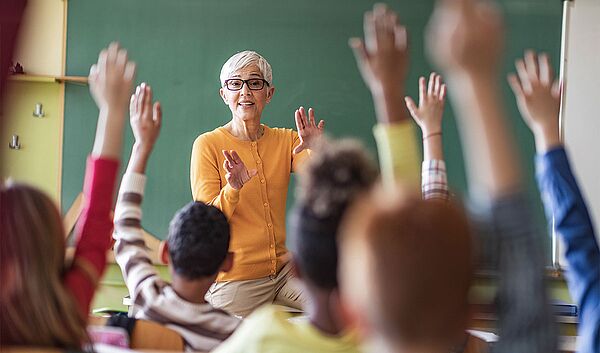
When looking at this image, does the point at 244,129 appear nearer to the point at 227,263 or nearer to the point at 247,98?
the point at 247,98

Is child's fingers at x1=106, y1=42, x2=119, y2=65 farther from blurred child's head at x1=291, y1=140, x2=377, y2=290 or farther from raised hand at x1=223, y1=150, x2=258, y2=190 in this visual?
raised hand at x1=223, y1=150, x2=258, y2=190

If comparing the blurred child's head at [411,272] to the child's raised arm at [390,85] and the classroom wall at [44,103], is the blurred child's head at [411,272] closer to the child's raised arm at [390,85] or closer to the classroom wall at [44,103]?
the child's raised arm at [390,85]

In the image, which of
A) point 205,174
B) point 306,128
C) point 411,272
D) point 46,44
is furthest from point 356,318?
point 46,44

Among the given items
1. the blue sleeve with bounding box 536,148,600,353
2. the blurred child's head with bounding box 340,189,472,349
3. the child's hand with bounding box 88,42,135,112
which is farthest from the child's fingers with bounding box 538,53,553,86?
the child's hand with bounding box 88,42,135,112

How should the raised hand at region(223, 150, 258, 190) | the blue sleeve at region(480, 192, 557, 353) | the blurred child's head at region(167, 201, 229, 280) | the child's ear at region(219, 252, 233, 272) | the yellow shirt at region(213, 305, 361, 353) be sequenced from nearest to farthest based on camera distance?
the blue sleeve at region(480, 192, 557, 353), the yellow shirt at region(213, 305, 361, 353), the blurred child's head at region(167, 201, 229, 280), the child's ear at region(219, 252, 233, 272), the raised hand at region(223, 150, 258, 190)

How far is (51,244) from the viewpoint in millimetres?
1381

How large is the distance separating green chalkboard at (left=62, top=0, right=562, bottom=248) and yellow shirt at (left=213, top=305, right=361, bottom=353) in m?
3.36

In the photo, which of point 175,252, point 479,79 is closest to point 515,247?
point 479,79

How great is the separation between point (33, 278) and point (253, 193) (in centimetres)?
216

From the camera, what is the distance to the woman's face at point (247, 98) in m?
3.58

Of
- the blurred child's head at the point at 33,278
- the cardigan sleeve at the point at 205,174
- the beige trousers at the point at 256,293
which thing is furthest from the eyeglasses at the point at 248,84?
the blurred child's head at the point at 33,278

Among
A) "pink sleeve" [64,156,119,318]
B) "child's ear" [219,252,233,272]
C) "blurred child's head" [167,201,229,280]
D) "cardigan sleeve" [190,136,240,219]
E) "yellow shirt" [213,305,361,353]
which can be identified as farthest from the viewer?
"cardigan sleeve" [190,136,240,219]

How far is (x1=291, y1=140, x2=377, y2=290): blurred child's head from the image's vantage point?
1208 millimetres

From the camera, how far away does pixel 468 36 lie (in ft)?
2.99
